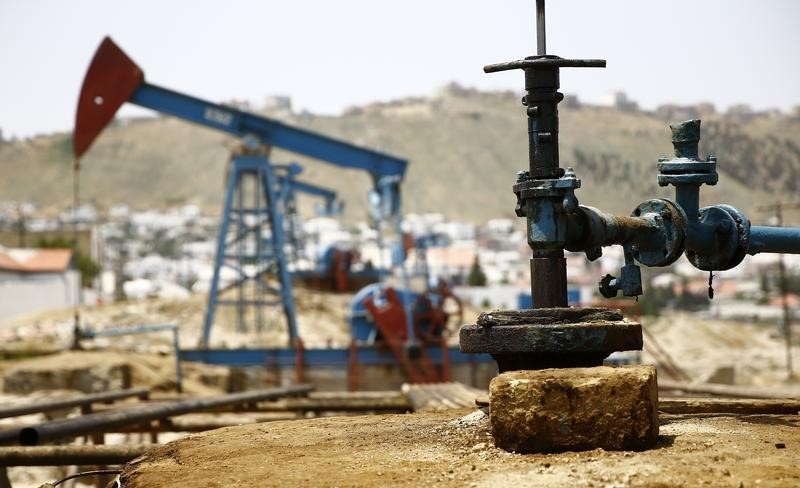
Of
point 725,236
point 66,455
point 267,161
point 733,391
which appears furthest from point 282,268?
point 725,236

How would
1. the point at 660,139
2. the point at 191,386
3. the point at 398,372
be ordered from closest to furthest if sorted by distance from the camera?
the point at 191,386 < the point at 398,372 < the point at 660,139

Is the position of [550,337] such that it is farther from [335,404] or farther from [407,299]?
[407,299]

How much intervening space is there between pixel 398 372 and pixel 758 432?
18.7m

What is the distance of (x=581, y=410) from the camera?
359 centimetres

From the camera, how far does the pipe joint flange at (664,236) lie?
4312 millimetres

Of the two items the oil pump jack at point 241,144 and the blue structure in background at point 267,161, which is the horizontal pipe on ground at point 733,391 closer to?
the oil pump jack at point 241,144

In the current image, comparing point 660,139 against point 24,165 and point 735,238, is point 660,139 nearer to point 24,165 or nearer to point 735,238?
point 24,165

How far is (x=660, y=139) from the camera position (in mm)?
119625

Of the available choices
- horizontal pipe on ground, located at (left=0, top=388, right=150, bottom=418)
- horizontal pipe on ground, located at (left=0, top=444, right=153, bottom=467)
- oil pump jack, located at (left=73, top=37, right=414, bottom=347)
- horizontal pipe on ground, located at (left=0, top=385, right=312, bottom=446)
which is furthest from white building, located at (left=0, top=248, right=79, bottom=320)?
horizontal pipe on ground, located at (left=0, top=444, right=153, bottom=467)

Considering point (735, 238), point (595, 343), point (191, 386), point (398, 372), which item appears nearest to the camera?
point (595, 343)

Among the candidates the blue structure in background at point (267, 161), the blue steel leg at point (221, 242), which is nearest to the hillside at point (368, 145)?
the blue structure in background at point (267, 161)

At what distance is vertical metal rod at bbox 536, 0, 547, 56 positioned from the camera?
4.29 metres

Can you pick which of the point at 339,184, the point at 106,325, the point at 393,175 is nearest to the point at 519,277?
the point at 339,184

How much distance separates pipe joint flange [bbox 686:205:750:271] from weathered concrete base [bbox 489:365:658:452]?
0.99m
